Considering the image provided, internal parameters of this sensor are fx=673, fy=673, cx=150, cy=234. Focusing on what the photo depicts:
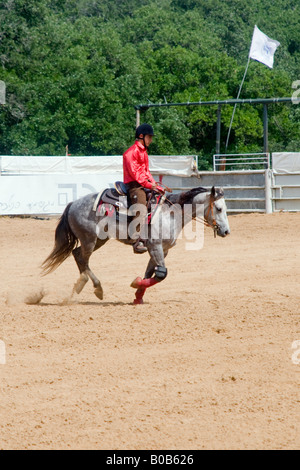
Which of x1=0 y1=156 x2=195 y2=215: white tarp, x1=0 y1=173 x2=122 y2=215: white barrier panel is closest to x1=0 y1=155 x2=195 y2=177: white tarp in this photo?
x1=0 y1=156 x2=195 y2=215: white tarp

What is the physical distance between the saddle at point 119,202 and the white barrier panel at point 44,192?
12.7 meters

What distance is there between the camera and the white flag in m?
30.1

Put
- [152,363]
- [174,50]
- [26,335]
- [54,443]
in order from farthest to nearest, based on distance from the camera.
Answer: [174,50] < [26,335] < [152,363] < [54,443]

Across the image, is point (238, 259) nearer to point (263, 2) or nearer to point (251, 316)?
point (251, 316)

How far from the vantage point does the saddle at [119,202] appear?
31.4 feet

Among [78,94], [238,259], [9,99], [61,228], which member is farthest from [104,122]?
[61,228]

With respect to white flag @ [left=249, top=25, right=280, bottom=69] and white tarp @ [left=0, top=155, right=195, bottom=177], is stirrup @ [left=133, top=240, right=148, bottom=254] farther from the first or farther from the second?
white flag @ [left=249, top=25, right=280, bottom=69]

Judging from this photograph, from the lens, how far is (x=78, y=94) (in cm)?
4669

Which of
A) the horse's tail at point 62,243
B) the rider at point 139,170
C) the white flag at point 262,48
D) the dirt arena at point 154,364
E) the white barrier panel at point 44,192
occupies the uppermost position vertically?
the white flag at point 262,48

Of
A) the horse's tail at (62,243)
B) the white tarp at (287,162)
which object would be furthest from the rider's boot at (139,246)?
the white tarp at (287,162)

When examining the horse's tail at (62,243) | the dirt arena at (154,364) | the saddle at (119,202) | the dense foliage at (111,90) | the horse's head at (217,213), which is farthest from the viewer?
the dense foliage at (111,90)

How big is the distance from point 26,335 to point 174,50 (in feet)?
168

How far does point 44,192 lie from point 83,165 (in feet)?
11.1

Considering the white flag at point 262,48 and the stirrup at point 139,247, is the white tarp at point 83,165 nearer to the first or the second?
the white flag at point 262,48
